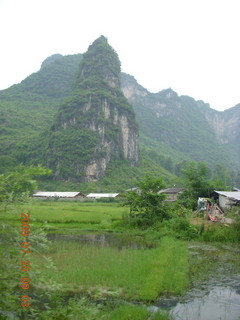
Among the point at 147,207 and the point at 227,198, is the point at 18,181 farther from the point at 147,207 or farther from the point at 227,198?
the point at 227,198

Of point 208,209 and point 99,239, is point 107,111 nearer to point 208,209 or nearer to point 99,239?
point 208,209

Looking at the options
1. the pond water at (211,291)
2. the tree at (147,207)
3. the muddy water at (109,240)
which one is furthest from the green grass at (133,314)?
the tree at (147,207)

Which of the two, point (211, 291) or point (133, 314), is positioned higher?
point (133, 314)

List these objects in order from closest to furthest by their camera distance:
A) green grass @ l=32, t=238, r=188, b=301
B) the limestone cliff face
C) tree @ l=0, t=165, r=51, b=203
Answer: tree @ l=0, t=165, r=51, b=203 → green grass @ l=32, t=238, r=188, b=301 → the limestone cliff face

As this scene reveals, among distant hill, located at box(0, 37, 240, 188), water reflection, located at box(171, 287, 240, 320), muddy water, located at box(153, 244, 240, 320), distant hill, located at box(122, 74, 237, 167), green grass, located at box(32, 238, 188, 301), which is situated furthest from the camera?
distant hill, located at box(122, 74, 237, 167)

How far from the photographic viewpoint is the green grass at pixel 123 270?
27.6 feet

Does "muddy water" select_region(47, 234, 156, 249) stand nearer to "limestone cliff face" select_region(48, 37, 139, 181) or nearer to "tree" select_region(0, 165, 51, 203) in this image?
"tree" select_region(0, 165, 51, 203)

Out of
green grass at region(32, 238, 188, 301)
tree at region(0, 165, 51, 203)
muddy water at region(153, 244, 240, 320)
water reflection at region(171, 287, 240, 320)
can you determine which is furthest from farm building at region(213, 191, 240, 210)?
tree at region(0, 165, 51, 203)

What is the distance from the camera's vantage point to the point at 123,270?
988cm

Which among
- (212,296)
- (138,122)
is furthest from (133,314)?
(138,122)

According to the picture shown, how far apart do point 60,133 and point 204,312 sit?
7491 cm

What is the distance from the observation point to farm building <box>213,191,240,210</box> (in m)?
20.4

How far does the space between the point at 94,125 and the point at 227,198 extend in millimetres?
63041

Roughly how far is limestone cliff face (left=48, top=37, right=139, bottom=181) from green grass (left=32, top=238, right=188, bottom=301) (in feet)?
197
